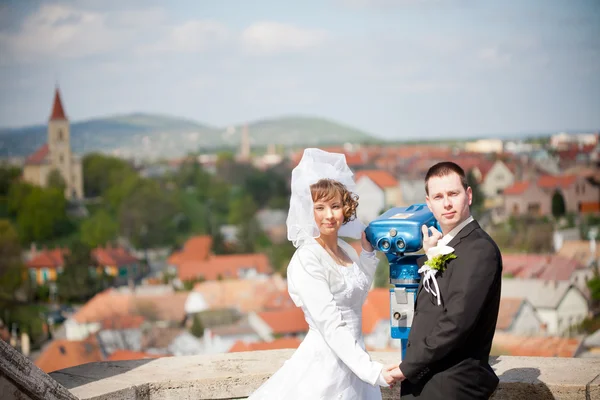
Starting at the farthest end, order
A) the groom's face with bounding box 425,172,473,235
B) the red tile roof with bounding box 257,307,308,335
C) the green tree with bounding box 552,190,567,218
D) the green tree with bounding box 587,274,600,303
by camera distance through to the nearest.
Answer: the green tree with bounding box 552,190,567,218 → the green tree with bounding box 587,274,600,303 → the red tile roof with bounding box 257,307,308,335 → the groom's face with bounding box 425,172,473,235

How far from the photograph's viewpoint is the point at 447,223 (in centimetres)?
222

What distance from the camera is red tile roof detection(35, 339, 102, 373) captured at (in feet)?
132

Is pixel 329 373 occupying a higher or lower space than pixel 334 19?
lower

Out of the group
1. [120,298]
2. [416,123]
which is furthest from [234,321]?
[416,123]

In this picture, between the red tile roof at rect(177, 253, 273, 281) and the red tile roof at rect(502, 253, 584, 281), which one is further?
the red tile roof at rect(177, 253, 273, 281)

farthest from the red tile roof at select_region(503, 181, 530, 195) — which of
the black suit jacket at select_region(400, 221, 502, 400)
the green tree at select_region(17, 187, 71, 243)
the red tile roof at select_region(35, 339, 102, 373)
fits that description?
the black suit jacket at select_region(400, 221, 502, 400)

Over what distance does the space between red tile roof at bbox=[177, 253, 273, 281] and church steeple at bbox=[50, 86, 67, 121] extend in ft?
105

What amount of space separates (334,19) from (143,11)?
84.0 ft

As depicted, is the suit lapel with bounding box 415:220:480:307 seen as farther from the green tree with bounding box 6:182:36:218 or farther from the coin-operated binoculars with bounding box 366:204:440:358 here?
the green tree with bounding box 6:182:36:218

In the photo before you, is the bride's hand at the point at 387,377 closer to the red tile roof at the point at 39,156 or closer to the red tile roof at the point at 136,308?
the red tile roof at the point at 136,308

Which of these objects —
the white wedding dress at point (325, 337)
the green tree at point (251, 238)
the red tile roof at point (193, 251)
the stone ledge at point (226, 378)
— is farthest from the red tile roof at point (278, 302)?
the white wedding dress at point (325, 337)

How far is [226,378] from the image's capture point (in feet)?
9.96

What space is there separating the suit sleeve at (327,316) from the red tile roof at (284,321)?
4044cm

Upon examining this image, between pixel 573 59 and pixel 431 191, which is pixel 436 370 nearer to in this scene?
pixel 431 191
